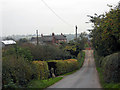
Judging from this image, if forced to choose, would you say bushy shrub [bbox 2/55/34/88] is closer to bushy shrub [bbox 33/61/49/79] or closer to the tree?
bushy shrub [bbox 33/61/49/79]

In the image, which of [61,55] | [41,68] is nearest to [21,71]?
[41,68]

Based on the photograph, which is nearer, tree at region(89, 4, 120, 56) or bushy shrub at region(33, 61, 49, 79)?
tree at region(89, 4, 120, 56)

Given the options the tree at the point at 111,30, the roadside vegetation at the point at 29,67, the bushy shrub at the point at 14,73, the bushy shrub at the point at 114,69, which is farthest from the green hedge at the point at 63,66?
the bushy shrub at the point at 14,73

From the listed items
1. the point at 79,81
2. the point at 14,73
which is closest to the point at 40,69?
the point at 79,81

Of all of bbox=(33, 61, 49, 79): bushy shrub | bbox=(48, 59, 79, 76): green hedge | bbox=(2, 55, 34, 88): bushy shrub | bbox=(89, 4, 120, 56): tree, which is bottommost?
bbox=(48, 59, 79, 76): green hedge

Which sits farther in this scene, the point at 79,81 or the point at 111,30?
the point at 79,81

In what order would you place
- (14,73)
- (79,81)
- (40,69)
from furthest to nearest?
(40,69) < (79,81) < (14,73)

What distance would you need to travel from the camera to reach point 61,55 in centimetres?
3281

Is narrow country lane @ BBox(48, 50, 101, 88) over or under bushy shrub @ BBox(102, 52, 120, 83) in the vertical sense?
under

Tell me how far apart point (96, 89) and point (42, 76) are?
722 centimetres

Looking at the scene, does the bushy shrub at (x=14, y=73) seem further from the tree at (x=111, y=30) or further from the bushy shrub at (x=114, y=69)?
the tree at (x=111, y=30)

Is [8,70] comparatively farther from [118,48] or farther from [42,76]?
[118,48]

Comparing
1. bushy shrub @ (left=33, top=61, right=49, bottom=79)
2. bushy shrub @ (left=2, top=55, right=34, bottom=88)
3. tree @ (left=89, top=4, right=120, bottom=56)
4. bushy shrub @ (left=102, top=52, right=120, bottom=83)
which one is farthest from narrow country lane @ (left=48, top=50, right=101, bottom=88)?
tree @ (left=89, top=4, right=120, bottom=56)

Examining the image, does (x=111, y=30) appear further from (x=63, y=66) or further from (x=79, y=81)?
(x=63, y=66)
